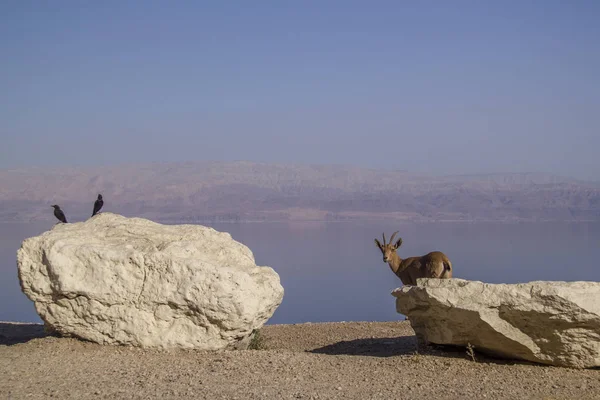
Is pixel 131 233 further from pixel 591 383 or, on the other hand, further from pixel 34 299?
pixel 591 383

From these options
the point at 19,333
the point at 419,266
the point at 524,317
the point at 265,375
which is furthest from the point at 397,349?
the point at 19,333

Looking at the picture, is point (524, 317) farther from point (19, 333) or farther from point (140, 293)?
point (19, 333)

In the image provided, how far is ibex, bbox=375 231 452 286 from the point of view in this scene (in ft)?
47.4

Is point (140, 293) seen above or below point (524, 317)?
above

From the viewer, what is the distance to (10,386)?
892cm

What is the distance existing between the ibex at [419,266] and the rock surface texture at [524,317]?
4108mm

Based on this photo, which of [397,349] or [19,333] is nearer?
[397,349]

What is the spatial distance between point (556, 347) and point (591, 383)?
0.68 metres

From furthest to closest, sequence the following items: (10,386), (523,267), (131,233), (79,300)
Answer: (523,267) < (131,233) < (79,300) < (10,386)

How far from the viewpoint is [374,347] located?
12633mm

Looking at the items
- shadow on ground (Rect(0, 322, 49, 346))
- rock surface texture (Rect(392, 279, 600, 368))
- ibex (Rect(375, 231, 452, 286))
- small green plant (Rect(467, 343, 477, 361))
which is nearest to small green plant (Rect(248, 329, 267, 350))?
rock surface texture (Rect(392, 279, 600, 368))

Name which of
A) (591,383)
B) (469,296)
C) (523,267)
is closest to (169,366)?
(469,296)

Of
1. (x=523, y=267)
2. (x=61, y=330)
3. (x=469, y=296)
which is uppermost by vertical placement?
(x=469, y=296)

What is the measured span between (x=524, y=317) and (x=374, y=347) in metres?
3.54
